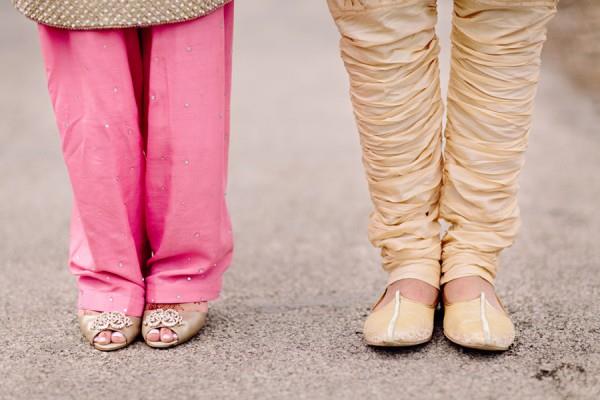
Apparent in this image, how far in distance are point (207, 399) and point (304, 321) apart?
453 mm

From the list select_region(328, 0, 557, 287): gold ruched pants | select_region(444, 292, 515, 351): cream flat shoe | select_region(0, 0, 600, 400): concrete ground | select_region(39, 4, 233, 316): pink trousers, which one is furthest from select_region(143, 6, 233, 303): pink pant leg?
select_region(444, 292, 515, 351): cream flat shoe

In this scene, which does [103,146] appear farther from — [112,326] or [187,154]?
[112,326]

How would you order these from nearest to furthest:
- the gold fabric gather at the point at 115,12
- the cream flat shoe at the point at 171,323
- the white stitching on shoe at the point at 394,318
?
the gold fabric gather at the point at 115,12
the white stitching on shoe at the point at 394,318
the cream flat shoe at the point at 171,323

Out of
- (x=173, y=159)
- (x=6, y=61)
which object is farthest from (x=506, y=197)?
(x=6, y=61)

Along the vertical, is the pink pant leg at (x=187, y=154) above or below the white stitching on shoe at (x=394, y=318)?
above

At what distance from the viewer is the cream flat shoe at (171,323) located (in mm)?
1953

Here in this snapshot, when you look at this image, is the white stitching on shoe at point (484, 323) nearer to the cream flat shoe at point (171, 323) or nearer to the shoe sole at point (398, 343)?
the shoe sole at point (398, 343)

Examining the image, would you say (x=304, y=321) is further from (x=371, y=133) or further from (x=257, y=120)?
Answer: (x=257, y=120)

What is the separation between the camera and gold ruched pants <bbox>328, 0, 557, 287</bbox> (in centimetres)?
180

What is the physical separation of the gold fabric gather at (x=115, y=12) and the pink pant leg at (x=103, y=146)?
0.13 ft

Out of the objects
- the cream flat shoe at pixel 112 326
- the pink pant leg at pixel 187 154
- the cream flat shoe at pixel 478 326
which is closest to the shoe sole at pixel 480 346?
the cream flat shoe at pixel 478 326

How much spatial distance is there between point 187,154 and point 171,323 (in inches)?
14.6

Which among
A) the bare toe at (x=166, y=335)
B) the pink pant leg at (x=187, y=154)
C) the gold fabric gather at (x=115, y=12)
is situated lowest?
the bare toe at (x=166, y=335)

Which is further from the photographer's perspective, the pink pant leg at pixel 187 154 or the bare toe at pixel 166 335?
the bare toe at pixel 166 335
